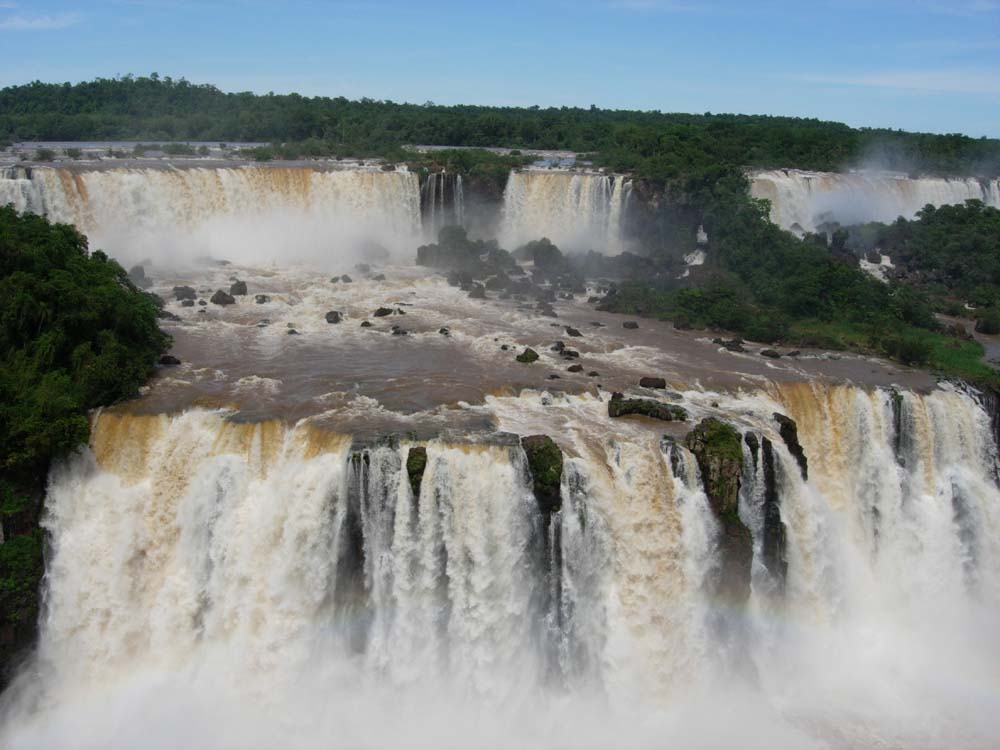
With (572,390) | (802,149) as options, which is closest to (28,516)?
(572,390)

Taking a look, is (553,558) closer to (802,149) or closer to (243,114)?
(802,149)

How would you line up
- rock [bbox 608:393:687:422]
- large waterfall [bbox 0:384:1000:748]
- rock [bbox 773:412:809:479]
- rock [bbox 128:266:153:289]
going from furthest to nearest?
rock [bbox 128:266:153:289] → rock [bbox 608:393:687:422] → rock [bbox 773:412:809:479] → large waterfall [bbox 0:384:1000:748]

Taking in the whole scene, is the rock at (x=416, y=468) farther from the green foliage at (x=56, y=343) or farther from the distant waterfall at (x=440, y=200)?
the distant waterfall at (x=440, y=200)

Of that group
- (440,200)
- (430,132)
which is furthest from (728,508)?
(430,132)

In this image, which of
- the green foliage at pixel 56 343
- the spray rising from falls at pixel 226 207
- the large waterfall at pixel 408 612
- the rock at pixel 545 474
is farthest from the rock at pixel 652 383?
the spray rising from falls at pixel 226 207

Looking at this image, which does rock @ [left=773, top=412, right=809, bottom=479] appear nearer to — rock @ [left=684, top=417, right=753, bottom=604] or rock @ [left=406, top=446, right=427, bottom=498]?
rock @ [left=684, top=417, right=753, bottom=604]

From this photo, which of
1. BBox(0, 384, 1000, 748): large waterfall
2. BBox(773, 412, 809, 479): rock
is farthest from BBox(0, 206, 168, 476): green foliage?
BBox(773, 412, 809, 479): rock

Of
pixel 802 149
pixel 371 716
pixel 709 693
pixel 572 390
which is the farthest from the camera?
pixel 802 149
